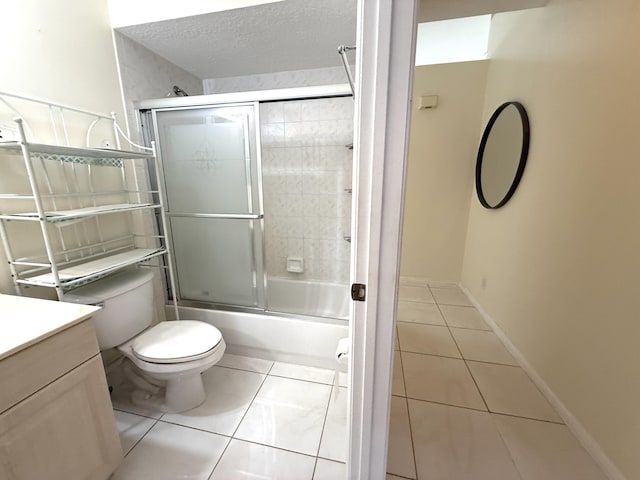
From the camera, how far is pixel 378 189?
658mm

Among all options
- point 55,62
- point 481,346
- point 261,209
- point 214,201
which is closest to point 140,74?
point 55,62

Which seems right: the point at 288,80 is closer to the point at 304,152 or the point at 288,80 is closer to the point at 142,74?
the point at 304,152

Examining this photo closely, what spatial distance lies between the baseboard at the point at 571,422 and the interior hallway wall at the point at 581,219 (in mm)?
30

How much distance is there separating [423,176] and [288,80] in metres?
1.63

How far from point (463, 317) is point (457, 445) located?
4.24 feet

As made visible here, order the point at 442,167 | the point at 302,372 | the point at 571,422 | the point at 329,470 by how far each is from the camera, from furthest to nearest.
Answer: the point at 442,167 < the point at 302,372 < the point at 571,422 < the point at 329,470

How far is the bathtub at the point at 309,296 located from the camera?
89.0 inches

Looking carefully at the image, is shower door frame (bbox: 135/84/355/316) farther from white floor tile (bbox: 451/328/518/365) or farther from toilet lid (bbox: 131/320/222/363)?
white floor tile (bbox: 451/328/518/365)

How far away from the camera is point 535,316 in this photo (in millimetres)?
1599

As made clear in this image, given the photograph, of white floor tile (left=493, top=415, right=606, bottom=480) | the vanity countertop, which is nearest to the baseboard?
white floor tile (left=493, top=415, right=606, bottom=480)

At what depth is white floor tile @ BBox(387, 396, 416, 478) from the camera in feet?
3.72

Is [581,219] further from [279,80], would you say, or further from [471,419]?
[279,80]

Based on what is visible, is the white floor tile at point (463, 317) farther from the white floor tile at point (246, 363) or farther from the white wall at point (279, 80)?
the white wall at point (279, 80)

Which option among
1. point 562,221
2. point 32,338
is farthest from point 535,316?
point 32,338
